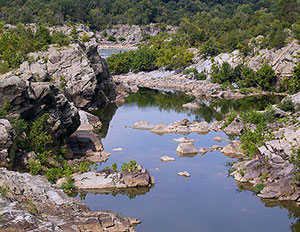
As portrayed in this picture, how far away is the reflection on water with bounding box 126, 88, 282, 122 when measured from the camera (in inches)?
2227

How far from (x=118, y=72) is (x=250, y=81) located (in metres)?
33.2

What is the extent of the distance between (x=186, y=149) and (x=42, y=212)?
18217 millimetres

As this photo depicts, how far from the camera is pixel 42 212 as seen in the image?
21906mm

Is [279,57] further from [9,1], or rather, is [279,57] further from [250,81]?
[9,1]

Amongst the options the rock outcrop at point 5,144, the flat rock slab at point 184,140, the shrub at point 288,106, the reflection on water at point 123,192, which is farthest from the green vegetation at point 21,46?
the shrub at point 288,106

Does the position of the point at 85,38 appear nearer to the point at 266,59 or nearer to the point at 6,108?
the point at 266,59

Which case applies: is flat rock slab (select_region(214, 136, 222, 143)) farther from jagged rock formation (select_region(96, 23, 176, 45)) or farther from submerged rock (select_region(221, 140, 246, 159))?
jagged rock formation (select_region(96, 23, 176, 45))

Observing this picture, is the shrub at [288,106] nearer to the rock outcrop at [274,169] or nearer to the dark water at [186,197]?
the dark water at [186,197]

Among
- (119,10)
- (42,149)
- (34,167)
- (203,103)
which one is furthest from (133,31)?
(34,167)

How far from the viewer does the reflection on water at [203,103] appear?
5658cm

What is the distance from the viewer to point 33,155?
99.3 feet

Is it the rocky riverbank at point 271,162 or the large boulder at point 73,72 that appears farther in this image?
the large boulder at point 73,72

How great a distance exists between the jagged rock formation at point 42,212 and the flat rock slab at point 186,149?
45.7 ft

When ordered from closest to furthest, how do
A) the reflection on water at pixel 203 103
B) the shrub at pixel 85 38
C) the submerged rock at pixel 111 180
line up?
the submerged rock at pixel 111 180, the reflection on water at pixel 203 103, the shrub at pixel 85 38
